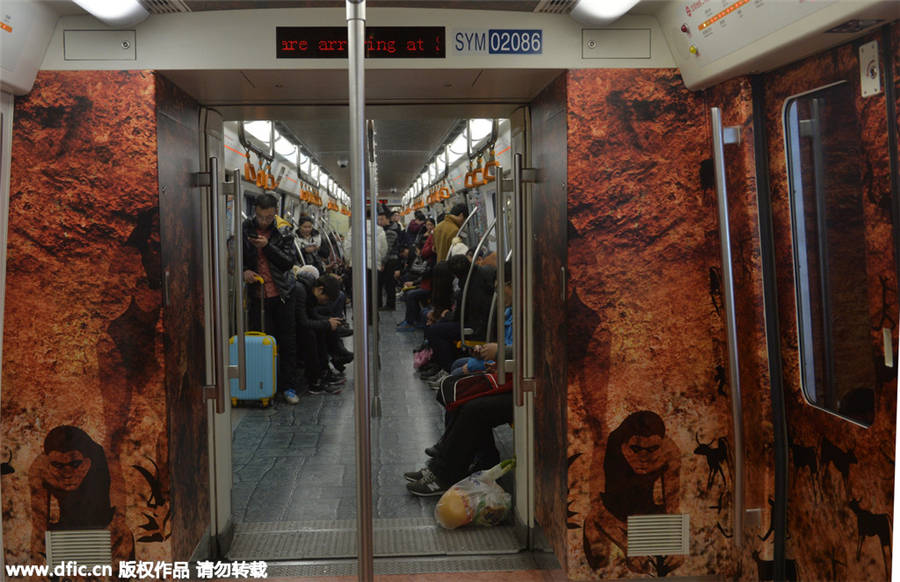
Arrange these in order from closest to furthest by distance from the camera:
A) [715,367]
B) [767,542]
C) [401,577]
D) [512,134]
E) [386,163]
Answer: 1. [767,542]
2. [715,367]
3. [401,577]
4. [512,134]
5. [386,163]

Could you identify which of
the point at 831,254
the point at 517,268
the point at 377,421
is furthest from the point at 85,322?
the point at 377,421

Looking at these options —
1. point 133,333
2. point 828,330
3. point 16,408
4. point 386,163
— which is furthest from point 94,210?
point 386,163

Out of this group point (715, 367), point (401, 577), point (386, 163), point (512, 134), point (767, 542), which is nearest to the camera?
point (767, 542)

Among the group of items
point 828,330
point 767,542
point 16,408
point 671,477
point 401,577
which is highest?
point 828,330

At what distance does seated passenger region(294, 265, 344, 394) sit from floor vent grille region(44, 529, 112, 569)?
3.78 meters

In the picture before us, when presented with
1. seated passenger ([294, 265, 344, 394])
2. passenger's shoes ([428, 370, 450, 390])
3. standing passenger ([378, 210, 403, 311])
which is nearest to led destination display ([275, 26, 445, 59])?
seated passenger ([294, 265, 344, 394])

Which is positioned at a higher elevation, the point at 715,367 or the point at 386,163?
the point at 386,163

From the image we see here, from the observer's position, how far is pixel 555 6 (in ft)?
9.04

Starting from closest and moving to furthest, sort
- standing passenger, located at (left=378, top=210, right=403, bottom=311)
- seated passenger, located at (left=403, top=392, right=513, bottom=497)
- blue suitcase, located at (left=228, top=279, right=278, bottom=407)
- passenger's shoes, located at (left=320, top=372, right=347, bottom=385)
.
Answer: seated passenger, located at (left=403, top=392, right=513, bottom=497), blue suitcase, located at (left=228, top=279, right=278, bottom=407), passenger's shoes, located at (left=320, top=372, right=347, bottom=385), standing passenger, located at (left=378, top=210, right=403, bottom=311)

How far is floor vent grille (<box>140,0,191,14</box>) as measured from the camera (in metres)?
2.65

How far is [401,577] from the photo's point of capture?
3.35m

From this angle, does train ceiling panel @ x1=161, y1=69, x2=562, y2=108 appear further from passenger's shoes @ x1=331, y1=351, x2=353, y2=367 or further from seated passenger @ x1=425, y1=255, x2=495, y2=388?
passenger's shoes @ x1=331, y1=351, x2=353, y2=367

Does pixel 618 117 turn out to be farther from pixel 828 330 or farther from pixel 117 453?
pixel 117 453

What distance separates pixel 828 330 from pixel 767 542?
859mm
